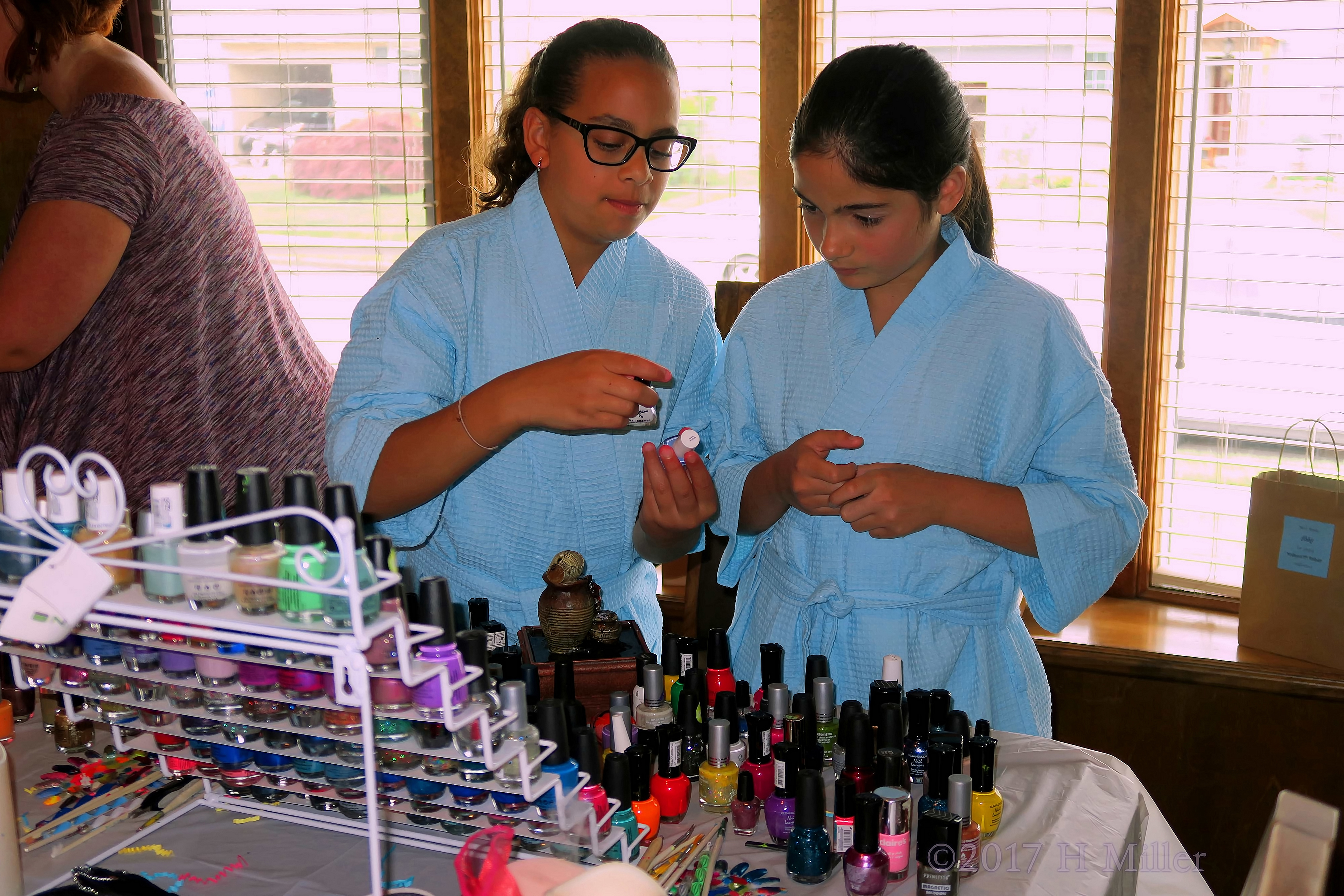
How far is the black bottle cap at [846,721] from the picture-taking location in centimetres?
99

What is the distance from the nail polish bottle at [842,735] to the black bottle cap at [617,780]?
0.20 meters

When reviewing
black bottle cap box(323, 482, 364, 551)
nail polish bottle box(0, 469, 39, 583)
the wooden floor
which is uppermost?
black bottle cap box(323, 482, 364, 551)

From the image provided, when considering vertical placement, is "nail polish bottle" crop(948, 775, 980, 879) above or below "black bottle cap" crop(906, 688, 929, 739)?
below

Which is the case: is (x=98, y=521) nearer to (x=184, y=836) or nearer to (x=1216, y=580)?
(x=184, y=836)

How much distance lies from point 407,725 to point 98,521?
0.28 m

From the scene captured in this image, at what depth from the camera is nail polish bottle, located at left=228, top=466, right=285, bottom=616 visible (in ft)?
2.50

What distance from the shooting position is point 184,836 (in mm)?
981

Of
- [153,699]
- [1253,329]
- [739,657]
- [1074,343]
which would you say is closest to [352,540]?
[153,699]

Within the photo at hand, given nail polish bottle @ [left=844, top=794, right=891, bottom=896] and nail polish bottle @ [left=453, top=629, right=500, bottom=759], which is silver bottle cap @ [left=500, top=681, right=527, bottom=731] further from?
nail polish bottle @ [left=844, top=794, right=891, bottom=896]

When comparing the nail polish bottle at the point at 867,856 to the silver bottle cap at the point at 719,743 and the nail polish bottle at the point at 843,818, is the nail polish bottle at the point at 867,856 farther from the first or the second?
the silver bottle cap at the point at 719,743

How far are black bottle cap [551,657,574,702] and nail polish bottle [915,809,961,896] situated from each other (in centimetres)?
36

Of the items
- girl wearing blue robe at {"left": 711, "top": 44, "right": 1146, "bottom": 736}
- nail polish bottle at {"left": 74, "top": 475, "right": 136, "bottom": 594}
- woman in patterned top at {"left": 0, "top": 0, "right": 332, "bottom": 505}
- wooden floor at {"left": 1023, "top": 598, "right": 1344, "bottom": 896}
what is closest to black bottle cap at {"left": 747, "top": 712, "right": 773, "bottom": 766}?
girl wearing blue robe at {"left": 711, "top": 44, "right": 1146, "bottom": 736}

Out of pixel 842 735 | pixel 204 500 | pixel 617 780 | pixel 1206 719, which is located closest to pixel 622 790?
pixel 617 780

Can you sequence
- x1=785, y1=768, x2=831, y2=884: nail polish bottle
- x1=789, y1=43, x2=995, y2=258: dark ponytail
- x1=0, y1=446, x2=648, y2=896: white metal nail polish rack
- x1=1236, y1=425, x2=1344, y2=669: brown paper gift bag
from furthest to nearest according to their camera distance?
x1=1236, y1=425, x2=1344, y2=669: brown paper gift bag < x1=789, y1=43, x2=995, y2=258: dark ponytail < x1=785, y1=768, x2=831, y2=884: nail polish bottle < x1=0, y1=446, x2=648, y2=896: white metal nail polish rack
